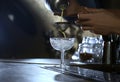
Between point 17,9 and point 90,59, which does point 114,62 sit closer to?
point 90,59

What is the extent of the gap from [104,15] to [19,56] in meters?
2.27

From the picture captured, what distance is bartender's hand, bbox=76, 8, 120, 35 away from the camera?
1.11 meters

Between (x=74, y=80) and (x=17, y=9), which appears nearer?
(x=74, y=80)

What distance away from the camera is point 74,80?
85 cm

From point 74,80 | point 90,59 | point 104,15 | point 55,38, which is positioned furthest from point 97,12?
point 90,59

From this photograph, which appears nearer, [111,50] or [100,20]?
[100,20]

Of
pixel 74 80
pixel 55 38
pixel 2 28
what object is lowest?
pixel 74 80

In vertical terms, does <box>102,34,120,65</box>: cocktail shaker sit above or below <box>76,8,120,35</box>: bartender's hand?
below

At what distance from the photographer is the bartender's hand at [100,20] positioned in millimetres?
1112

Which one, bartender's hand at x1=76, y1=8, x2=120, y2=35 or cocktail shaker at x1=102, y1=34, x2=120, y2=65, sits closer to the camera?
bartender's hand at x1=76, y1=8, x2=120, y2=35

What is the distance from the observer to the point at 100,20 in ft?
3.73

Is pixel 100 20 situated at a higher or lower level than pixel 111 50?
higher

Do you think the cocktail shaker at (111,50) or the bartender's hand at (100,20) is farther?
the cocktail shaker at (111,50)

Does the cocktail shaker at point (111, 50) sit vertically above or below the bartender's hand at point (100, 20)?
below
